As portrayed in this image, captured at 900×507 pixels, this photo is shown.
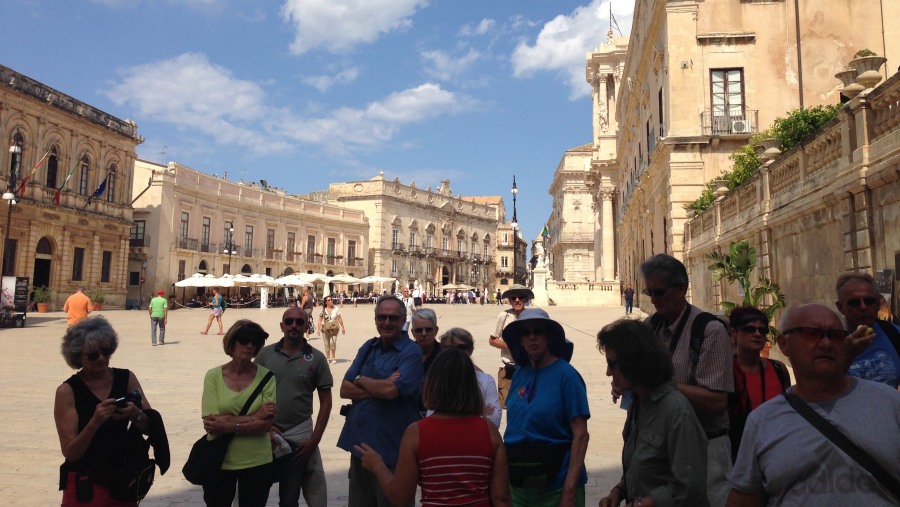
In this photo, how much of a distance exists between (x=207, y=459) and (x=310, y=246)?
52877 mm

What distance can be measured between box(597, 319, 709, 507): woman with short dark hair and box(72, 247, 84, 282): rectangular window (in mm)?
37768

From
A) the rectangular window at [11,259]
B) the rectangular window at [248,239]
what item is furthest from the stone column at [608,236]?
the rectangular window at [11,259]

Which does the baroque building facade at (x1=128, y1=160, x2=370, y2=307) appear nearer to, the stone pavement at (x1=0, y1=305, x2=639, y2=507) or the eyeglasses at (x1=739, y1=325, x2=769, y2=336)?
the stone pavement at (x1=0, y1=305, x2=639, y2=507)

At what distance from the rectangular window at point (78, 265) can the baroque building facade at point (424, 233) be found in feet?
100

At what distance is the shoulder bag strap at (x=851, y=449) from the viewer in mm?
1710

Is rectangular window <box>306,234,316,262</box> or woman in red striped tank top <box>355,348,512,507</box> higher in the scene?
rectangular window <box>306,234,316,262</box>

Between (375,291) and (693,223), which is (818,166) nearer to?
(693,223)

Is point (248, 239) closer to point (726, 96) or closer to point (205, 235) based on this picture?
point (205, 235)

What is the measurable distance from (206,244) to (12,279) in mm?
24030

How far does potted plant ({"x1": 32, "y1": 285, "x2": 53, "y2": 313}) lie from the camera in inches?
1155

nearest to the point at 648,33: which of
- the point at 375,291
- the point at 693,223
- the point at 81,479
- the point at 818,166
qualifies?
the point at 693,223

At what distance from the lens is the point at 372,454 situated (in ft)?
8.66

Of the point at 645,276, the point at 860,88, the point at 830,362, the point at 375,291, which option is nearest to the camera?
the point at 830,362

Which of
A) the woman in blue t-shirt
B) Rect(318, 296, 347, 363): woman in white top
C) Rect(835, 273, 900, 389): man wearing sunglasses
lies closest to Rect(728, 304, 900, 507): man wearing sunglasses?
the woman in blue t-shirt
